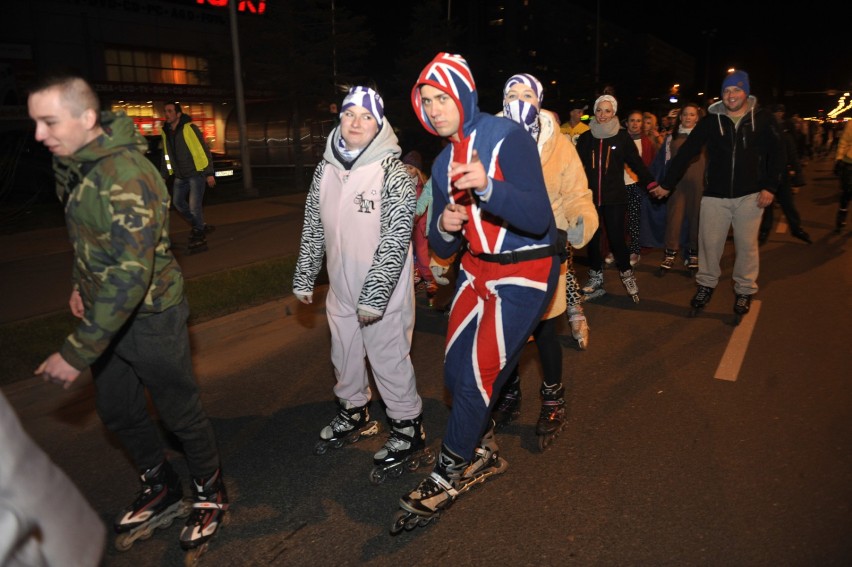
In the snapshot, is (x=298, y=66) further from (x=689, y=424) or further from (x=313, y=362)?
(x=689, y=424)

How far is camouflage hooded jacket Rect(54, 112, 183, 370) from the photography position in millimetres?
2750

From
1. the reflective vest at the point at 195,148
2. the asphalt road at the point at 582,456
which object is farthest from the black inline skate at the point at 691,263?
the reflective vest at the point at 195,148

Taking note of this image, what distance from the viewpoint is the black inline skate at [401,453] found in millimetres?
3910

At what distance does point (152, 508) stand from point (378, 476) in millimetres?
1172

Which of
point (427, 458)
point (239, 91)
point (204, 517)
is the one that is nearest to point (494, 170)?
point (427, 458)

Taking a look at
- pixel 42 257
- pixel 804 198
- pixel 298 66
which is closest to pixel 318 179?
pixel 42 257

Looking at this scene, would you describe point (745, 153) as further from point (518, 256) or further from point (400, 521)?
point (400, 521)

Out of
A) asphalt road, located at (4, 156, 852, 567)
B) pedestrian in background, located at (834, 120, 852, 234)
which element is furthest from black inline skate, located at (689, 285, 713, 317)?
pedestrian in background, located at (834, 120, 852, 234)

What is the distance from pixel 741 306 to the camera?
6.85 metres

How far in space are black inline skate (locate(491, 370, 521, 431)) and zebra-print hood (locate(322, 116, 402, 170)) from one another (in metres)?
1.74

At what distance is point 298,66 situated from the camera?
71.1 feet

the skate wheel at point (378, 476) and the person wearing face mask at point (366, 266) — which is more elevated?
the person wearing face mask at point (366, 266)

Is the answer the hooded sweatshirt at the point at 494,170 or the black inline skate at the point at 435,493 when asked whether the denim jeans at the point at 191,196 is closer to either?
the hooded sweatshirt at the point at 494,170

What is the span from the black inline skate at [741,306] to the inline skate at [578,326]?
183 centimetres
